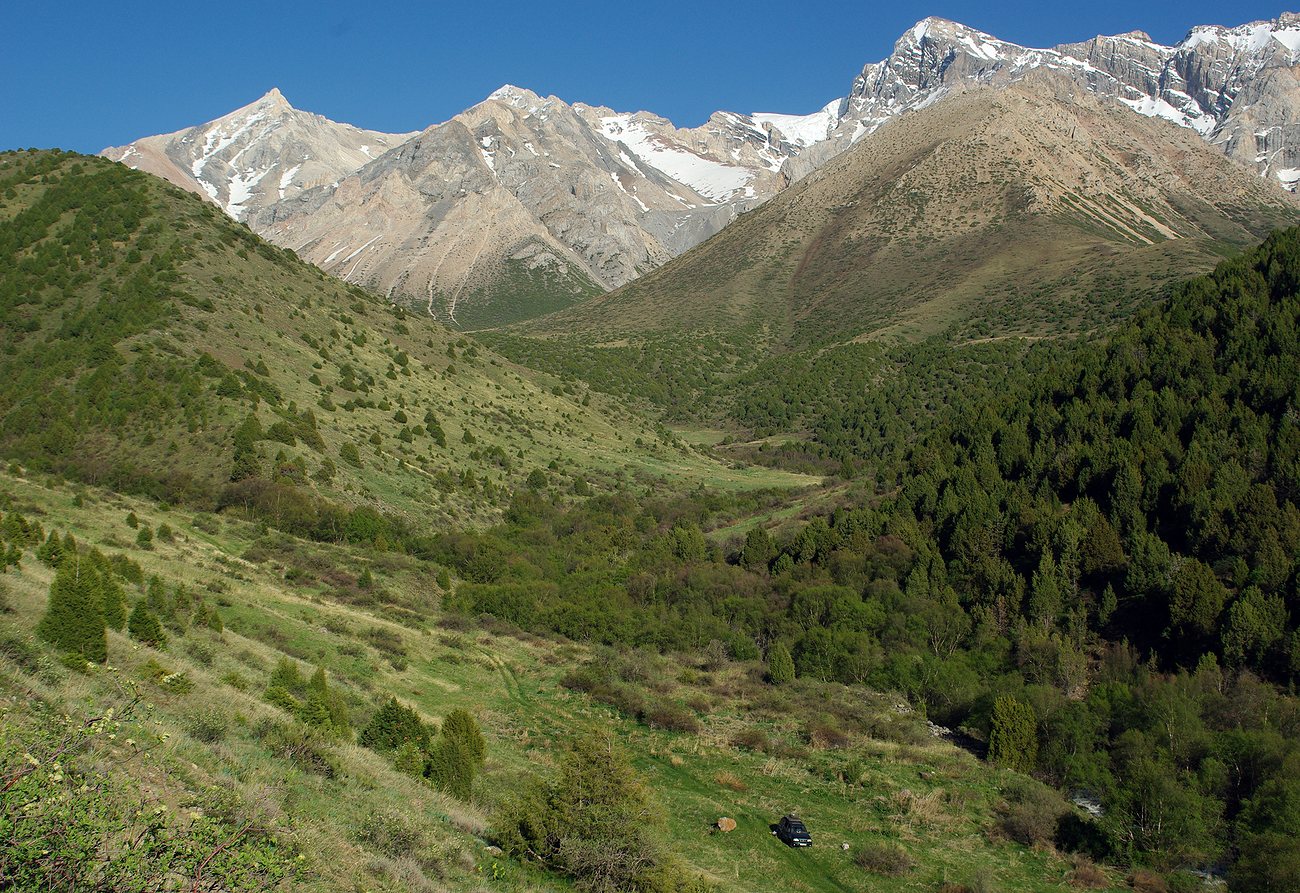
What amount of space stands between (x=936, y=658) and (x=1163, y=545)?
12459 millimetres

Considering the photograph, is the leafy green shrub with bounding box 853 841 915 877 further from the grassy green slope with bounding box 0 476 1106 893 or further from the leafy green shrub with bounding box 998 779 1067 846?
the leafy green shrub with bounding box 998 779 1067 846

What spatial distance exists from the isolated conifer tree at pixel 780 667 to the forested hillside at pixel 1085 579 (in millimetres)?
971

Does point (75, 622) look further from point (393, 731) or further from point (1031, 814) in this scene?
point (1031, 814)

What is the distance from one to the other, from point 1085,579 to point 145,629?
41878 millimetres

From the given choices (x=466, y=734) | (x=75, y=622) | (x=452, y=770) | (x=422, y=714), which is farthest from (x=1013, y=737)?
(x=75, y=622)

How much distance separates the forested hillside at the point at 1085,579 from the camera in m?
27.0

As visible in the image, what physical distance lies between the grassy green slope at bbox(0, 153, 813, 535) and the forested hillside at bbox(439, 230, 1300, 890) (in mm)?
8768

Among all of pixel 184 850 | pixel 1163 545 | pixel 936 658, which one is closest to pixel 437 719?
pixel 184 850

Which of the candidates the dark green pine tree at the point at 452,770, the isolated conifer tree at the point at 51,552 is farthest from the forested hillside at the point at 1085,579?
the isolated conifer tree at the point at 51,552

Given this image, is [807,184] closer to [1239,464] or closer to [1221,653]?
[1239,464]

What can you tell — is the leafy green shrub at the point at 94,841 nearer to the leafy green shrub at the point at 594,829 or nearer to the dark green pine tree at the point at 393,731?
the leafy green shrub at the point at 594,829

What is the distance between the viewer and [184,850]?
7.21 meters

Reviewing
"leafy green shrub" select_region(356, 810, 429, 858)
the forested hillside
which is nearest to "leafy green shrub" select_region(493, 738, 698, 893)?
"leafy green shrub" select_region(356, 810, 429, 858)

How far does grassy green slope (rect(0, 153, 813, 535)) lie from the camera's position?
166 feet
